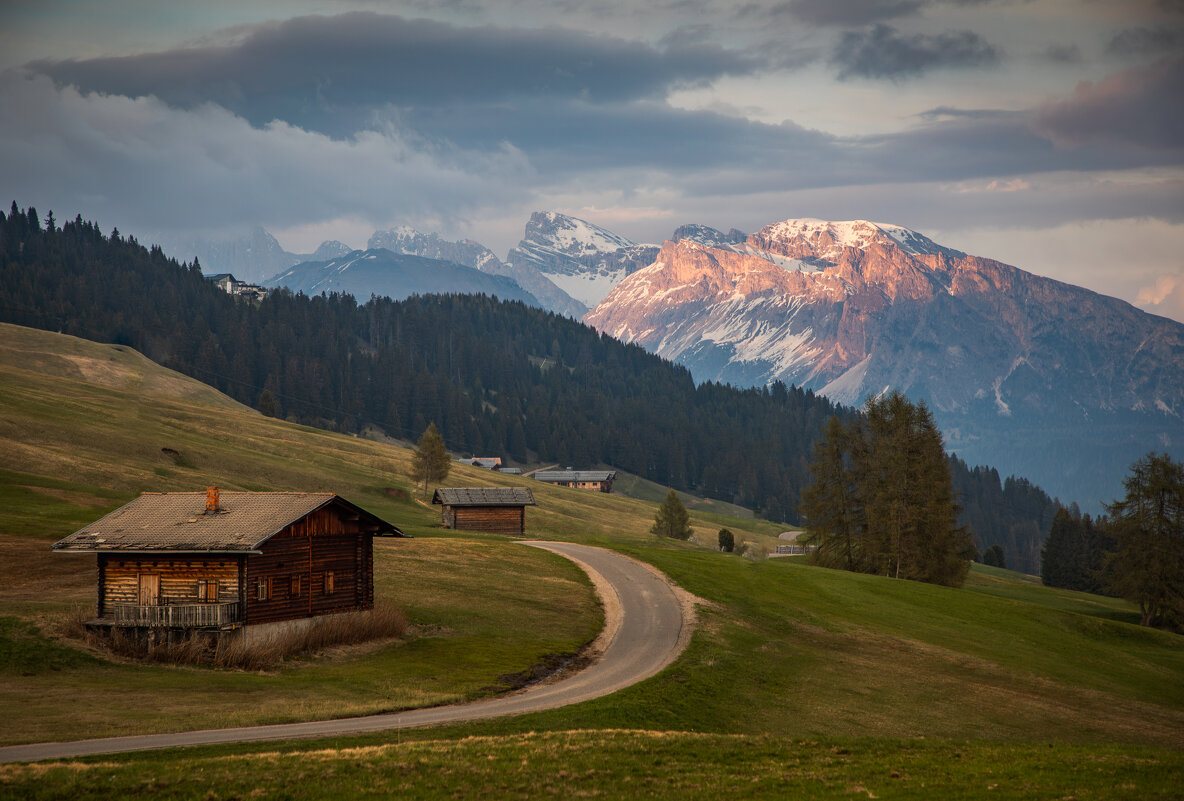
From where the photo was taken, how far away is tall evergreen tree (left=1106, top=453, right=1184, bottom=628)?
266ft

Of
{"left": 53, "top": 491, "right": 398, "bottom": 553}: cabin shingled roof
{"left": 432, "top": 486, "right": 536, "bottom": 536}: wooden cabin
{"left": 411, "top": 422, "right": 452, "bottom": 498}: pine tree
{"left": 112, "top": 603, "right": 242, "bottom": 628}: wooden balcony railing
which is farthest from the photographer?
{"left": 411, "top": 422, "right": 452, "bottom": 498}: pine tree

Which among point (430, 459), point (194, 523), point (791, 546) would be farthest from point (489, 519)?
point (791, 546)

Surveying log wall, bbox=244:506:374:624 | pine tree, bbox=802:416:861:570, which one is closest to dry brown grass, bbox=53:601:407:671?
log wall, bbox=244:506:374:624

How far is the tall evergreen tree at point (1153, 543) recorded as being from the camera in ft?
266

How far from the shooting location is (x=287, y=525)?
47.0 m

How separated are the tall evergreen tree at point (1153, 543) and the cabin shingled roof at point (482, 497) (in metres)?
58.9

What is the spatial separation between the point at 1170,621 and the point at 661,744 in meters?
74.1

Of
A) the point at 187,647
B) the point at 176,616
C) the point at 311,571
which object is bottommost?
the point at 187,647

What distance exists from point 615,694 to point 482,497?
68.1 meters

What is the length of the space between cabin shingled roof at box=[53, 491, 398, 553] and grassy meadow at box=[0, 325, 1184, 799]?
4260 millimetres

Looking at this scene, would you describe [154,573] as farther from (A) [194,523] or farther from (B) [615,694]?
(B) [615,694]

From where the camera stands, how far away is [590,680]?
42.8 m

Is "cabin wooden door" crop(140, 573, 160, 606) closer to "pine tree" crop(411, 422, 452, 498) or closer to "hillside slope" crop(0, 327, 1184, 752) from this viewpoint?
"hillside slope" crop(0, 327, 1184, 752)

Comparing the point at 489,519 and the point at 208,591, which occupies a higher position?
the point at 489,519
